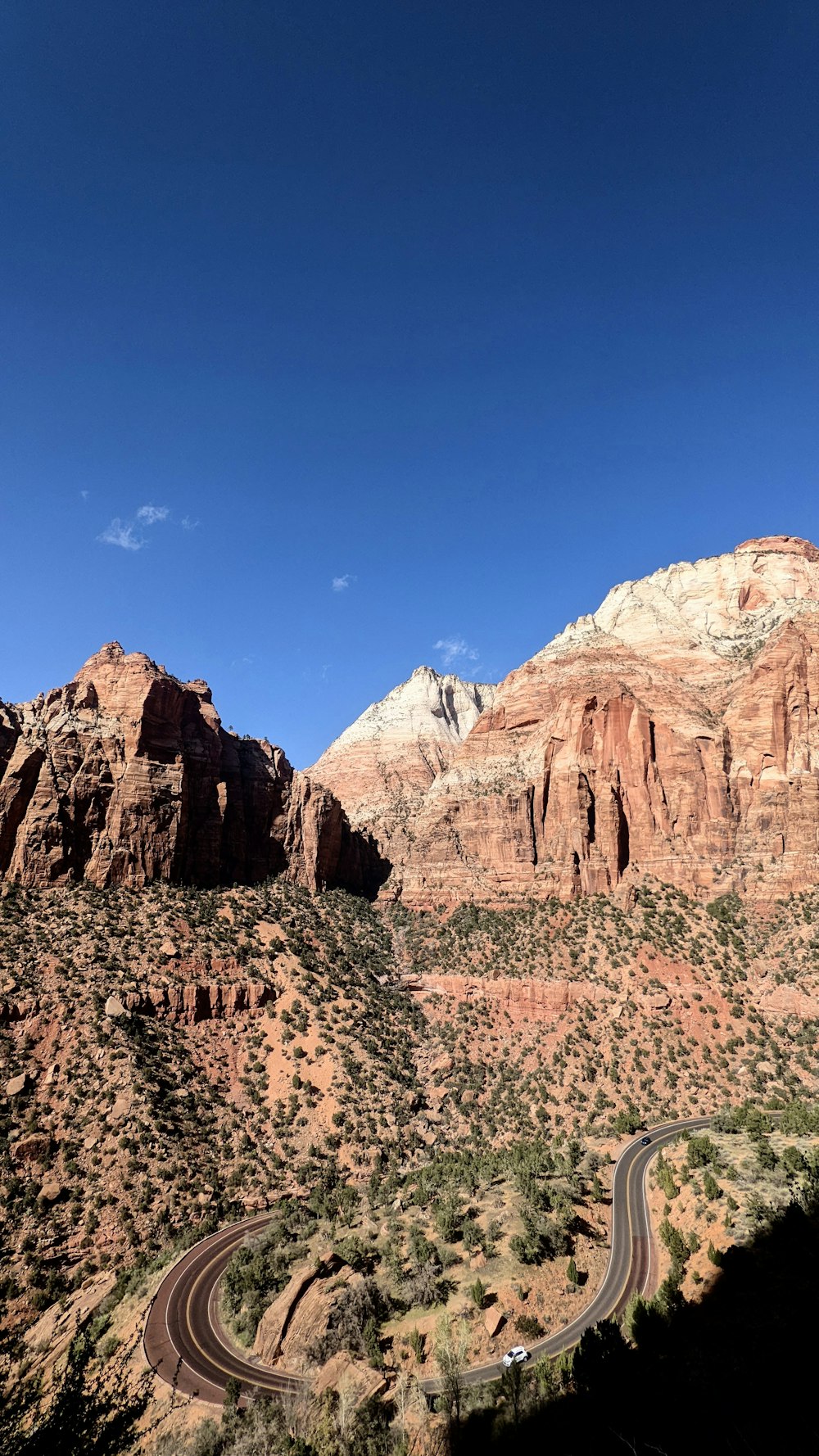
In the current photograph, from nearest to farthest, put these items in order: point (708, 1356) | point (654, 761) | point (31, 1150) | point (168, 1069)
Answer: point (708, 1356) < point (31, 1150) < point (168, 1069) < point (654, 761)

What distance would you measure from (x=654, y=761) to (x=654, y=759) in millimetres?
180

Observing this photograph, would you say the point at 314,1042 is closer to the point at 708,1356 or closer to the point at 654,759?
the point at 708,1356

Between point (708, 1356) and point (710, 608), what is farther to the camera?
point (710, 608)

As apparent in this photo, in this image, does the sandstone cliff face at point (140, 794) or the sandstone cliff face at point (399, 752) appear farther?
the sandstone cliff face at point (399, 752)

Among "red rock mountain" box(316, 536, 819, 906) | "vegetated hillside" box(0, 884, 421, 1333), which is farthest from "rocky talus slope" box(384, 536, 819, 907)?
"vegetated hillside" box(0, 884, 421, 1333)

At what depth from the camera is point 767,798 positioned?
58688 mm

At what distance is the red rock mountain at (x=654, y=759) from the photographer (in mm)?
59500

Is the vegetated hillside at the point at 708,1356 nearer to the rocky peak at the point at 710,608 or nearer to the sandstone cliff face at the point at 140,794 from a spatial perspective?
the sandstone cliff face at the point at 140,794

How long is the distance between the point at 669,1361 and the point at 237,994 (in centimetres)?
3687

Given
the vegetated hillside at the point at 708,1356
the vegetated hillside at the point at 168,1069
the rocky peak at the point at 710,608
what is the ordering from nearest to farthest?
the vegetated hillside at the point at 708,1356
the vegetated hillside at the point at 168,1069
the rocky peak at the point at 710,608

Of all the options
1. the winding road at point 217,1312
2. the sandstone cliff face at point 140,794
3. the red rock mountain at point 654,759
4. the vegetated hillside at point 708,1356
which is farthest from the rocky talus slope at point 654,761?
the vegetated hillside at point 708,1356

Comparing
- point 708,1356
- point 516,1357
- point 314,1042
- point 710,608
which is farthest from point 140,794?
point 710,608

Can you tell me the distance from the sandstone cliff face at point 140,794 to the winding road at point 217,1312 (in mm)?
30783

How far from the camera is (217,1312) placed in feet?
Result: 85.5
